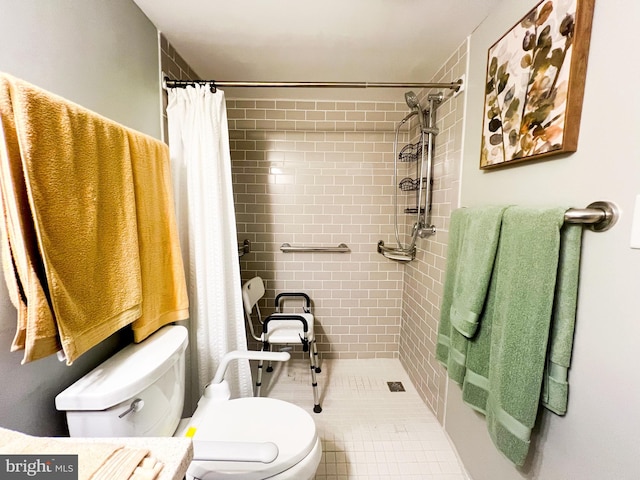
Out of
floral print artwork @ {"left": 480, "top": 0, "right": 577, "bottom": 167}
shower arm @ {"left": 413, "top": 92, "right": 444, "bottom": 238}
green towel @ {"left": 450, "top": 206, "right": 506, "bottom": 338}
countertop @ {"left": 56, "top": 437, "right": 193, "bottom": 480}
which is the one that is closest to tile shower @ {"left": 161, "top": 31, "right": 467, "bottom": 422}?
shower arm @ {"left": 413, "top": 92, "right": 444, "bottom": 238}

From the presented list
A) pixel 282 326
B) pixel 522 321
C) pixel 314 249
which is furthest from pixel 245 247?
pixel 522 321

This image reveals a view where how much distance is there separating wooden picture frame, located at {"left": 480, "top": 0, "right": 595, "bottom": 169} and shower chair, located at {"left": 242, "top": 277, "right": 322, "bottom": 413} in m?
1.42

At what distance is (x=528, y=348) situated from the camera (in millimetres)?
755

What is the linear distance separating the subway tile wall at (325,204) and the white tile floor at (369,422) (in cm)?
27

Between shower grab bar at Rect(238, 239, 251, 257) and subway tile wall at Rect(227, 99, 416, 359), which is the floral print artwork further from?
shower grab bar at Rect(238, 239, 251, 257)

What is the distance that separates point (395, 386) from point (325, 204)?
1.50m

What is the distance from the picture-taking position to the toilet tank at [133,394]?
73cm

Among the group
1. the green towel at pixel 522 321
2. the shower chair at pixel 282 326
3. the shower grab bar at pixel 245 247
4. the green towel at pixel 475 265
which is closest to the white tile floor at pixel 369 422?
the shower chair at pixel 282 326

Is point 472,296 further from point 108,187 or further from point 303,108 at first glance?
point 303,108

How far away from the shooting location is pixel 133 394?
30.5 inches

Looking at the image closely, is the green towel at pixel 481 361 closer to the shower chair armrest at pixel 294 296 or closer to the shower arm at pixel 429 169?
the shower arm at pixel 429 169

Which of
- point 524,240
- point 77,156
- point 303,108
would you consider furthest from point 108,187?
point 303,108

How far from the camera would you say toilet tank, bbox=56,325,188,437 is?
73 centimetres

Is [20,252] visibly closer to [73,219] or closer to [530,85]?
[73,219]
